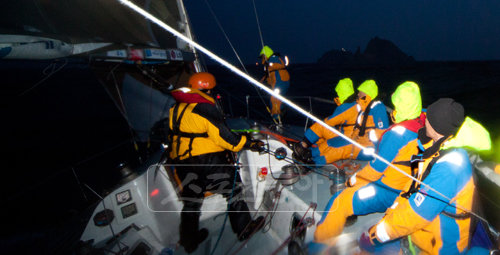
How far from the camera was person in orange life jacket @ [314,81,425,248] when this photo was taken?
1977mm

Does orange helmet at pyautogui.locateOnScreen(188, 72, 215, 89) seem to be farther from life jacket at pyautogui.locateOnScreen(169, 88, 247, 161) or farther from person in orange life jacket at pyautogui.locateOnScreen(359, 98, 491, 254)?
person in orange life jacket at pyautogui.locateOnScreen(359, 98, 491, 254)

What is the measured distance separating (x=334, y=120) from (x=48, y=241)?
399 cm

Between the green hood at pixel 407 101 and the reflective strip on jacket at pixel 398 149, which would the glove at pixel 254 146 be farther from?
the green hood at pixel 407 101

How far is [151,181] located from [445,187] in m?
3.03

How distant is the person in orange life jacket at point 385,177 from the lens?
1.98 metres

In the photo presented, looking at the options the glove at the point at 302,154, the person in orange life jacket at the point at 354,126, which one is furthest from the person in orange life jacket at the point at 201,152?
the person in orange life jacket at the point at 354,126

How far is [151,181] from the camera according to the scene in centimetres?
298

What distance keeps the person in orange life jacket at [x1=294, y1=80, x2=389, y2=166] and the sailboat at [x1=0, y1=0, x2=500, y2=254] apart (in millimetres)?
353

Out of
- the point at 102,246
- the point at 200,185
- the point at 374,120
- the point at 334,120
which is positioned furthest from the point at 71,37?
the point at 374,120

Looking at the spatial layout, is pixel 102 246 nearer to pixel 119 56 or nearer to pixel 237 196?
pixel 237 196

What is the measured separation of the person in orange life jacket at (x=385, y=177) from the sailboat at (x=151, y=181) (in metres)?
0.12

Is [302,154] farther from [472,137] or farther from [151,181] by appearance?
[151,181]

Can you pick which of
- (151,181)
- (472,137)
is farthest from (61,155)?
(472,137)

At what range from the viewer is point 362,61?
360 ft
